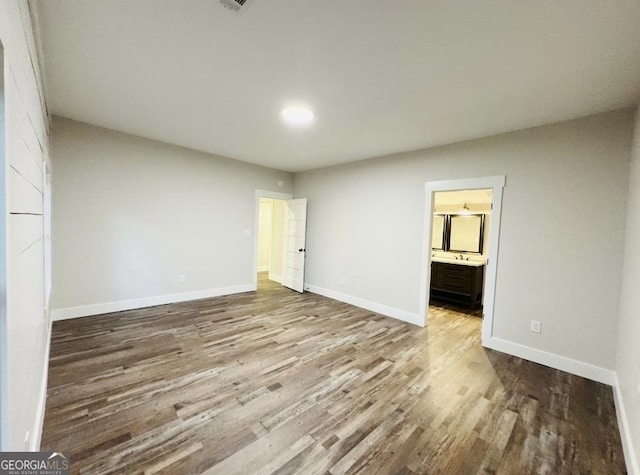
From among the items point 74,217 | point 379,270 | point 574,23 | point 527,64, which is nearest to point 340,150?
point 379,270

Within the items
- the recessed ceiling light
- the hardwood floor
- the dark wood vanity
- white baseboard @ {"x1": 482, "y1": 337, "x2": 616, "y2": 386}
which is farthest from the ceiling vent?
the dark wood vanity

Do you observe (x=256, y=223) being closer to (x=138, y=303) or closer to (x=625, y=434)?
(x=138, y=303)

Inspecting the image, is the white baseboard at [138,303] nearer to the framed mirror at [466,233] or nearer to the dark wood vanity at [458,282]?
the dark wood vanity at [458,282]

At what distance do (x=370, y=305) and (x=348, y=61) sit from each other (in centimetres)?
362

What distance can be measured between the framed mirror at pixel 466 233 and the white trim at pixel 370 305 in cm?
266

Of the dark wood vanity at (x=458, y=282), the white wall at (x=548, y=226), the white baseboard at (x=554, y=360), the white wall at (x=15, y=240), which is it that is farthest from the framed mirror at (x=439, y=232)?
the white wall at (x=15, y=240)

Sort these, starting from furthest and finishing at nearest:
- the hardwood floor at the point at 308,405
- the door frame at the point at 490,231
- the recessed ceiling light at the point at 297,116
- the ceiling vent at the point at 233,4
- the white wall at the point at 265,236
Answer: the white wall at the point at 265,236
the door frame at the point at 490,231
the recessed ceiling light at the point at 297,116
the hardwood floor at the point at 308,405
the ceiling vent at the point at 233,4

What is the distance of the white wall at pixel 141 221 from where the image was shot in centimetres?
344

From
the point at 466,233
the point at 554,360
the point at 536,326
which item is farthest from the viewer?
the point at 466,233

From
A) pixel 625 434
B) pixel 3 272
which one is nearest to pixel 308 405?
pixel 3 272

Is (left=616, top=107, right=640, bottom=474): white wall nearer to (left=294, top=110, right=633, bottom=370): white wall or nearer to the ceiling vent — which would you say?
(left=294, top=110, right=633, bottom=370): white wall

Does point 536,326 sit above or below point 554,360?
above

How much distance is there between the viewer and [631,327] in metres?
1.90

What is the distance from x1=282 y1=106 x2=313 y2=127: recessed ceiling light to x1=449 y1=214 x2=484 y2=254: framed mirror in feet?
14.2
